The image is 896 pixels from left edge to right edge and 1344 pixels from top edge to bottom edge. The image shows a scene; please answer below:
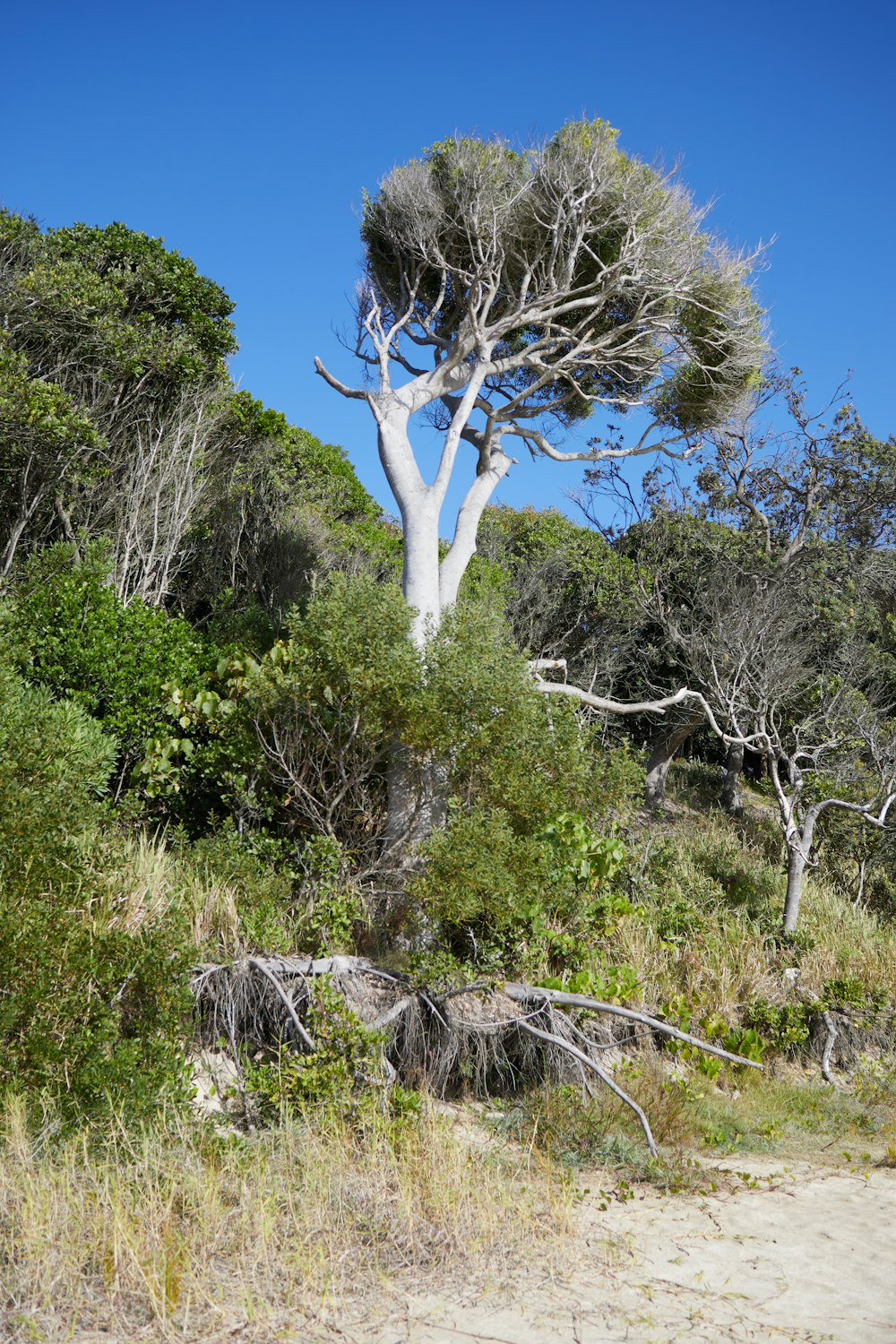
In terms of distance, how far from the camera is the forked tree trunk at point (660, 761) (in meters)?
16.3

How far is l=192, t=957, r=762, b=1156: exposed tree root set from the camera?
290 inches

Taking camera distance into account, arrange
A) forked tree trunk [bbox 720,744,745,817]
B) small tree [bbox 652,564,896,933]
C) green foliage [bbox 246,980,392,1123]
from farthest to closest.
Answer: forked tree trunk [bbox 720,744,745,817], small tree [bbox 652,564,896,933], green foliage [bbox 246,980,392,1123]

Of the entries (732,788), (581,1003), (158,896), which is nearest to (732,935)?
(581,1003)

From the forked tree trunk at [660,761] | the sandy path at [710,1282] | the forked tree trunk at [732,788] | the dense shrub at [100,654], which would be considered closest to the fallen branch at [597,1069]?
the sandy path at [710,1282]

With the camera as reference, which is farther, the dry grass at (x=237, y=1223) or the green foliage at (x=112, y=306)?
the green foliage at (x=112, y=306)

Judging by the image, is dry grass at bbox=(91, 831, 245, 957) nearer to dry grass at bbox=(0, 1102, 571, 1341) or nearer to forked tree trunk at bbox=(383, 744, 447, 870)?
forked tree trunk at bbox=(383, 744, 447, 870)

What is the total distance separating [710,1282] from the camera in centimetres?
529

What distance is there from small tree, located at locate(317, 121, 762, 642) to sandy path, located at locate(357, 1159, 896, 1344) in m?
6.81

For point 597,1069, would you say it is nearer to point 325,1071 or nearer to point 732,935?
point 325,1071

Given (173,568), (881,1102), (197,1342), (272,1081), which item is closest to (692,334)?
(173,568)

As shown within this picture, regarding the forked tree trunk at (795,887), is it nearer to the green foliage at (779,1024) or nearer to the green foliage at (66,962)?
the green foliage at (779,1024)

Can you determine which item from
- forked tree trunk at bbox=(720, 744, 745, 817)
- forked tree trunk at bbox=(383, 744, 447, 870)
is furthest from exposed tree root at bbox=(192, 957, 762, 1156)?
forked tree trunk at bbox=(720, 744, 745, 817)

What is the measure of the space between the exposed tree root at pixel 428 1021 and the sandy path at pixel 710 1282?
3.64 feet

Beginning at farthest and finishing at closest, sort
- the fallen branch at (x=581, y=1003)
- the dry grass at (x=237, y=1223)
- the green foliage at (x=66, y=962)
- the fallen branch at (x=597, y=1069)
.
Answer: the fallen branch at (x=581, y=1003) < the fallen branch at (x=597, y=1069) < the green foliage at (x=66, y=962) < the dry grass at (x=237, y=1223)
